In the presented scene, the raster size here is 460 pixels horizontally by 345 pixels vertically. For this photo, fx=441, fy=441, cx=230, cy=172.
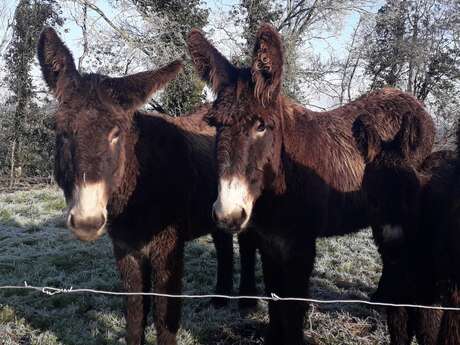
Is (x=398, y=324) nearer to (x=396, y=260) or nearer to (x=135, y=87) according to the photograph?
(x=396, y=260)

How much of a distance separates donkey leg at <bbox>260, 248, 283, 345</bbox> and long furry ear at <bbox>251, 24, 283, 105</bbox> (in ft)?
4.64

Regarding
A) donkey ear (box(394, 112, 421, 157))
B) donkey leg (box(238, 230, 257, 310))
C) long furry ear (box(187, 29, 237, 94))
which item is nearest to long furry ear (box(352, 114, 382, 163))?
donkey ear (box(394, 112, 421, 157))

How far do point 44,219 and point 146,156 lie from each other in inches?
247

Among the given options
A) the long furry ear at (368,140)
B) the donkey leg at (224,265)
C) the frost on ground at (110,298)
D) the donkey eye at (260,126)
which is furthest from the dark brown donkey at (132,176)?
the long furry ear at (368,140)

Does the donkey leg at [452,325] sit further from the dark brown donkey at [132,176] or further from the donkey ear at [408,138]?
the dark brown donkey at [132,176]

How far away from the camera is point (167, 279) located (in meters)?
3.59

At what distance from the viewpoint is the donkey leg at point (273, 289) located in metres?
3.82

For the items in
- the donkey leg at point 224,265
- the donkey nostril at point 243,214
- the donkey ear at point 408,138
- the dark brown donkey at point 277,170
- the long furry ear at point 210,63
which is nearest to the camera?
the donkey nostril at point 243,214

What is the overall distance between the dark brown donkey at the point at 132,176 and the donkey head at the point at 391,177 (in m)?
1.51

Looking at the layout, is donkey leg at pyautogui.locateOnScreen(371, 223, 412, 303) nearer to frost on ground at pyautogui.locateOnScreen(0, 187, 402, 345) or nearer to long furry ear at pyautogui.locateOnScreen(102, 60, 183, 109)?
frost on ground at pyautogui.locateOnScreen(0, 187, 402, 345)

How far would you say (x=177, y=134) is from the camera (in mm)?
4094

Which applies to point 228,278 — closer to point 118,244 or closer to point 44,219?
point 118,244

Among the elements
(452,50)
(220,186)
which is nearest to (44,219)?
(220,186)

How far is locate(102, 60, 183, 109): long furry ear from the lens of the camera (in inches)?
127
